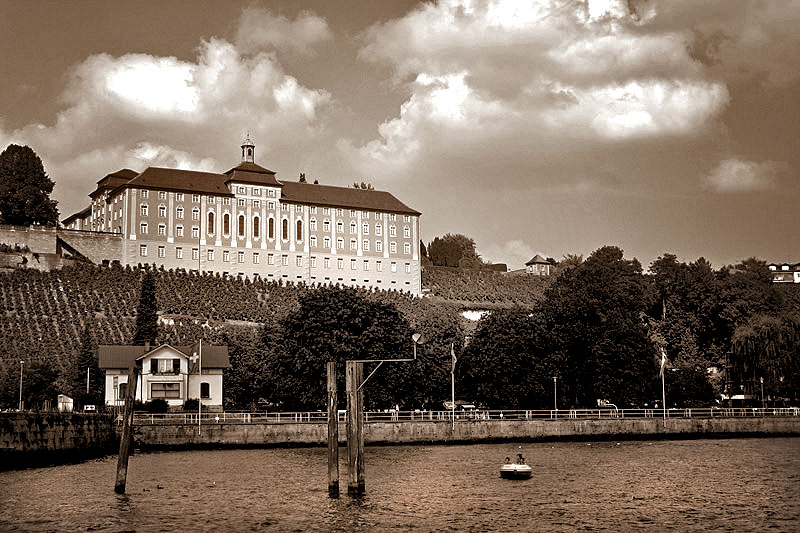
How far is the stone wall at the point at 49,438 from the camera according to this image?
49.4m

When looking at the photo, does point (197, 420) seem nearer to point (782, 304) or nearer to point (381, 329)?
point (381, 329)

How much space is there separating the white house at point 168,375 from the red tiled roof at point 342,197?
68102 mm

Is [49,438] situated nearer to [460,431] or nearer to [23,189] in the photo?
[460,431]

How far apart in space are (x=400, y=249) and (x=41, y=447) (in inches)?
4338

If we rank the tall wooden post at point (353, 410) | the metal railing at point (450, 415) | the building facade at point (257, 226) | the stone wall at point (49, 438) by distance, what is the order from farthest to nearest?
the building facade at point (257, 226), the metal railing at point (450, 415), the stone wall at point (49, 438), the tall wooden post at point (353, 410)

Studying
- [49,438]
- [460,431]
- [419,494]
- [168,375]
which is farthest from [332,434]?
[168,375]

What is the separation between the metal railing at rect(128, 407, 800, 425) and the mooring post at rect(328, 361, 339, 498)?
94.3ft

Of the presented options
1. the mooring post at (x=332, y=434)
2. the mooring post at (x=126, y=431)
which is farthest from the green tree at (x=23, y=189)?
the mooring post at (x=332, y=434)

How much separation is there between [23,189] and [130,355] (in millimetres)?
59817

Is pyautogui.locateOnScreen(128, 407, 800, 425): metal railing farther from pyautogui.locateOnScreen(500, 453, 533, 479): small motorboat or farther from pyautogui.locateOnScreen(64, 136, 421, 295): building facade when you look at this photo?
pyautogui.locateOnScreen(64, 136, 421, 295): building facade

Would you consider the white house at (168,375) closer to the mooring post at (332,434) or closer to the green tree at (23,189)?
the mooring post at (332,434)

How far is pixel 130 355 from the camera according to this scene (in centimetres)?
8981

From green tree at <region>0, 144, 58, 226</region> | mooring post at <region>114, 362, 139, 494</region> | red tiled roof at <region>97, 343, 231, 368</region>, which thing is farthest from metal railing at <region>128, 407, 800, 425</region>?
green tree at <region>0, 144, 58, 226</region>

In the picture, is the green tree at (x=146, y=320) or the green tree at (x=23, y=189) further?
the green tree at (x=23, y=189)
